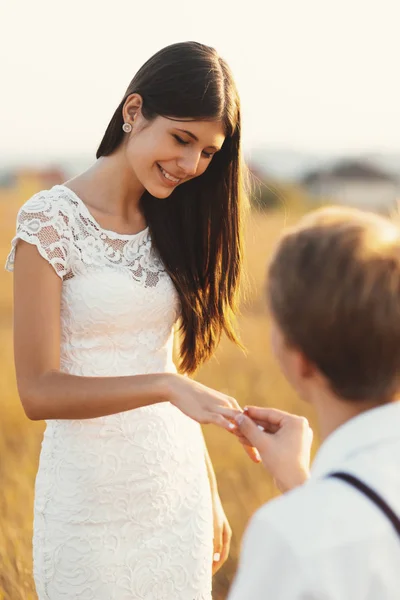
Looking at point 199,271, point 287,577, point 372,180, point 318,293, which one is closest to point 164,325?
point 199,271

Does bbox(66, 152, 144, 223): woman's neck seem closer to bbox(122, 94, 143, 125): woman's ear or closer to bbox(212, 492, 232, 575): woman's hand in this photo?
bbox(122, 94, 143, 125): woman's ear

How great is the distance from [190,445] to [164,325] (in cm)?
37

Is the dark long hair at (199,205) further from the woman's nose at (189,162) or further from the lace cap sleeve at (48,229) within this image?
the lace cap sleeve at (48,229)

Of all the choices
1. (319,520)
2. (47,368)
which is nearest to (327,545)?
(319,520)

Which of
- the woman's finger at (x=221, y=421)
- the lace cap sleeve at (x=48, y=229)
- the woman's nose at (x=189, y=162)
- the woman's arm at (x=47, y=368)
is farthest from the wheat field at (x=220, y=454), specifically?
the woman's finger at (x=221, y=421)

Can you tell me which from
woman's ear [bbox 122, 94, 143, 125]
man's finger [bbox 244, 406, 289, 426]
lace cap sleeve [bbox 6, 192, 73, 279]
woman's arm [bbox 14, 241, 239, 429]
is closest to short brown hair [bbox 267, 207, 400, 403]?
man's finger [bbox 244, 406, 289, 426]

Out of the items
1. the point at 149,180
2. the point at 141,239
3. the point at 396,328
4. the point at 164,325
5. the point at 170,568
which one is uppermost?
the point at 396,328

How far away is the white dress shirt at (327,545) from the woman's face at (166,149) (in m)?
1.55

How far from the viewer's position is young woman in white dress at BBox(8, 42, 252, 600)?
244cm

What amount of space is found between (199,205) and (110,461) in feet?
3.00

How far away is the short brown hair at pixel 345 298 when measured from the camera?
1.40 meters

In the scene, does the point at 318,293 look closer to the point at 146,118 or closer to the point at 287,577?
the point at 287,577

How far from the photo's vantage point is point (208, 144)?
273 centimetres

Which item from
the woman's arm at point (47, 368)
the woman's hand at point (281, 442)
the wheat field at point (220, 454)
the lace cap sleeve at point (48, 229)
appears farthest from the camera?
the wheat field at point (220, 454)
